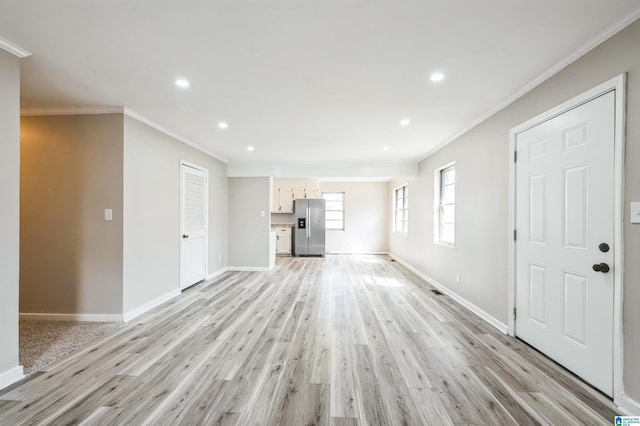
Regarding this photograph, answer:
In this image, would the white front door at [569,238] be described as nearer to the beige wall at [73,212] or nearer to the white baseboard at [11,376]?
the white baseboard at [11,376]

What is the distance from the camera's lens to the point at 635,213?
164 centimetres

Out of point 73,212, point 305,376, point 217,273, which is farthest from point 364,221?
point 73,212

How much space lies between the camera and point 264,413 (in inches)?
65.4

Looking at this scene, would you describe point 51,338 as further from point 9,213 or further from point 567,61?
point 567,61

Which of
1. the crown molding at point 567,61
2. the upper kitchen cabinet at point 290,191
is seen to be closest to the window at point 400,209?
the upper kitchen cabinet at point 290,191

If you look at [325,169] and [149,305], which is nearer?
[149,305]

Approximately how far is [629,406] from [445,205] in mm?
3312

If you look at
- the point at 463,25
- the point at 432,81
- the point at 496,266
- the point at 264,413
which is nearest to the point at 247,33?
the point at 463,25

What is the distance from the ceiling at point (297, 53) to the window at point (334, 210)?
19.0ft

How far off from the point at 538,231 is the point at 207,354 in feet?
10.4

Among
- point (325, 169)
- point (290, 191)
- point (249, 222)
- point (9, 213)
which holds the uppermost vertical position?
point (325, 169)

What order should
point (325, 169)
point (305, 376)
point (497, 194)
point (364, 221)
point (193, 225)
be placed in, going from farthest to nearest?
point (364, 221), point (325, 169), point (193, 225), point (497, 194), point (305, 376)

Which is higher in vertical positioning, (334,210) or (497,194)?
(497,194)

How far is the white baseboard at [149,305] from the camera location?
10.4ft
